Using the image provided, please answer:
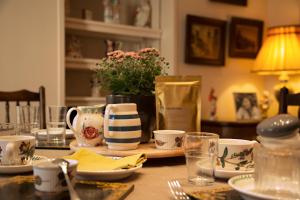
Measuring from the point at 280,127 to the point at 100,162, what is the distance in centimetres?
44

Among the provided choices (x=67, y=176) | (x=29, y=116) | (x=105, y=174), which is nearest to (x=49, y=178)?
(x=67, y=176)

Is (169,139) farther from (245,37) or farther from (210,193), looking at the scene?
(245,37)

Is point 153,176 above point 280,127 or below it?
below

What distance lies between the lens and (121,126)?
1005mm

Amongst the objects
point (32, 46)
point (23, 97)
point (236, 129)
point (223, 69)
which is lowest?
point (236, 129)

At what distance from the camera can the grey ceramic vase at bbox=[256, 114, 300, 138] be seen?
1.94 feet

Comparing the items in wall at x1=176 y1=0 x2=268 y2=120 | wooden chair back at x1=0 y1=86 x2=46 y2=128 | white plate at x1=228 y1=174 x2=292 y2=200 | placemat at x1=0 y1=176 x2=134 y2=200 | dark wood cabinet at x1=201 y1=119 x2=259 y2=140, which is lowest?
dark wood cabinet at x1=201 y1=119 x2=259 y2=140

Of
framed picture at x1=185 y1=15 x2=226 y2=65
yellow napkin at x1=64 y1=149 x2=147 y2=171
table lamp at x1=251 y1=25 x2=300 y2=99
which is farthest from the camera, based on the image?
framed picture at x1=185 y1=15 x2=226 y2=65

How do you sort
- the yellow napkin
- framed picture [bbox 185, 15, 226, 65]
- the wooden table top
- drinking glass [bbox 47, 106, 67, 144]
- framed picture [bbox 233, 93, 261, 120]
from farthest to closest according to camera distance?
framed picture [bbox 233, 93, 261, 120]
framed picture [bbox 185, 15, 226, 65]
drinking glass [bbox 47, 106, 67, 144]
the yellow napkin
the wooden table top

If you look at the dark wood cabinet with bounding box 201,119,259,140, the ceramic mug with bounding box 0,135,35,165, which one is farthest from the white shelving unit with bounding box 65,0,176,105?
the ceramic mug with bounding box 0,135,35,165

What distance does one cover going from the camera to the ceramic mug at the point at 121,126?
1.00 meters

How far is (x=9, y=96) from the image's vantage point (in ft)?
6.57

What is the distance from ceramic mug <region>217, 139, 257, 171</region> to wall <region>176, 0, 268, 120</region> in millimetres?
2359

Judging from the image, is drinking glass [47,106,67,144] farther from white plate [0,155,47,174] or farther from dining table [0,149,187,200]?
white plate [0,155,47,174]
